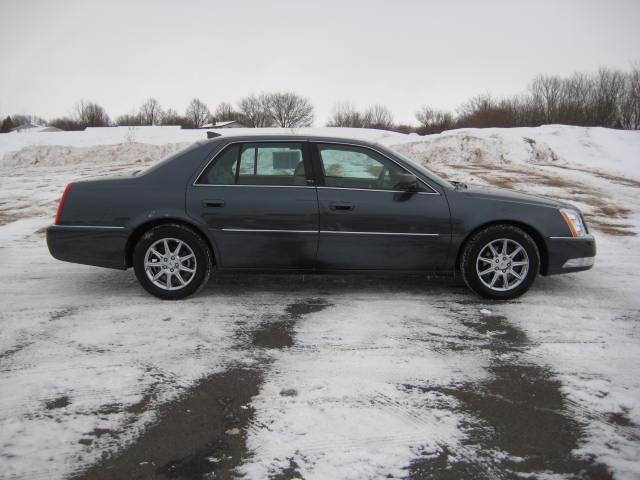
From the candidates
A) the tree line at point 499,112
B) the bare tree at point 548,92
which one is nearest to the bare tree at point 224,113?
the tree line at point 499,112

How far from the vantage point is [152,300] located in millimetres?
4770

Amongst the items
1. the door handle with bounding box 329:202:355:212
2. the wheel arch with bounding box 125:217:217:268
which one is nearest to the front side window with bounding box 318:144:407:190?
the door handle with bounding box 329:202:355:212

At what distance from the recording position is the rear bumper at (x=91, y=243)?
4668 mm

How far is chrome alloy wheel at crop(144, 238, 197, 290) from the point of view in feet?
15.4

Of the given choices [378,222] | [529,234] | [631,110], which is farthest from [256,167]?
[631,110]

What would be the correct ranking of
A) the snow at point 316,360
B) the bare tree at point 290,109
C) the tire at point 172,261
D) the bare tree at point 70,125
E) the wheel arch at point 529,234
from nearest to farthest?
the snow at point 316,360
the tire at point 172,261
the wheel arch at point 529,234
the bare tree at point 70,125
the bare tree at point 290,109

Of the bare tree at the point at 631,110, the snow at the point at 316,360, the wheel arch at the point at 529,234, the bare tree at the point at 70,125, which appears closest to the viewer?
the snow at the point at 316,360

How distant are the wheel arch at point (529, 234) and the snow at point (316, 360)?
36 cm

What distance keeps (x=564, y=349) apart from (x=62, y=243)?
4.39 m

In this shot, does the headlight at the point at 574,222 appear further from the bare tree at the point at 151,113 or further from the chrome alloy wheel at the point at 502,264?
the bare tree at the point at 151,113

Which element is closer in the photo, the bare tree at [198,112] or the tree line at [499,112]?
the tree line at [499,112]

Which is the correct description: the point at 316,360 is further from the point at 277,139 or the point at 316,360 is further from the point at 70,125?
→ the point at 70,125

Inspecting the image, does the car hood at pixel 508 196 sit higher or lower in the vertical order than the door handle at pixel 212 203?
higher

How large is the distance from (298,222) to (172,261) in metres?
1.23
